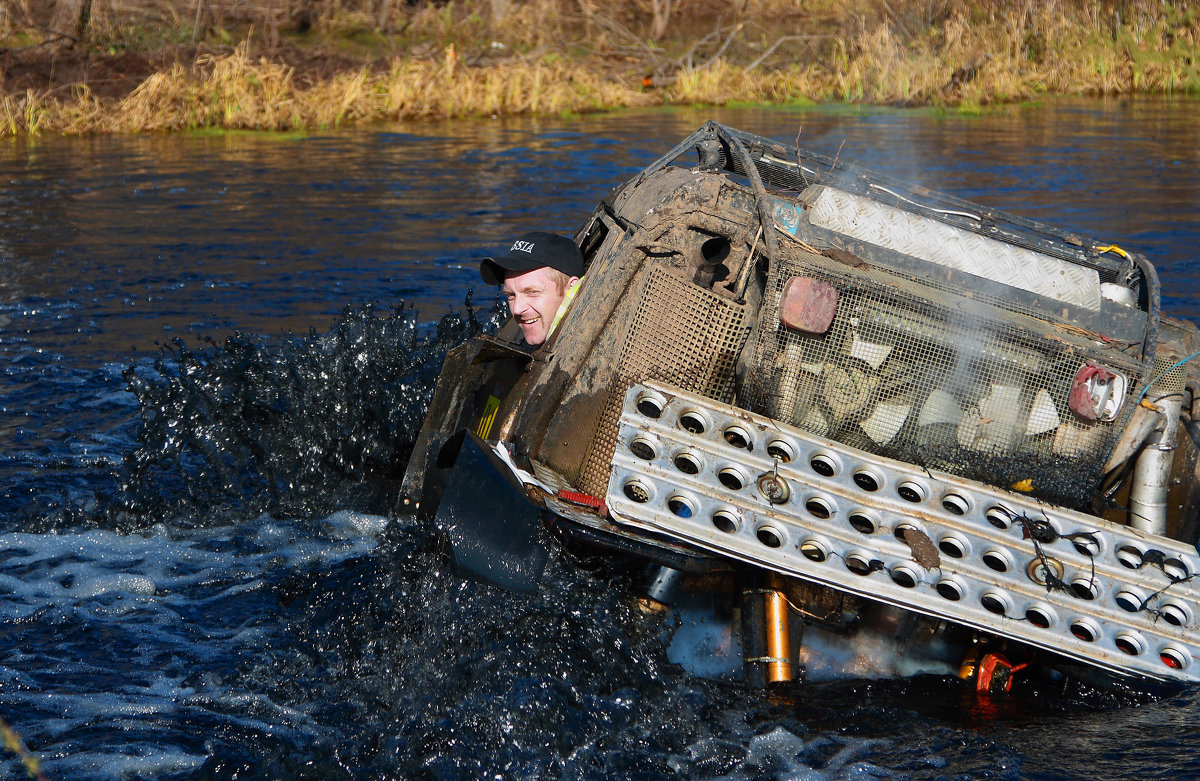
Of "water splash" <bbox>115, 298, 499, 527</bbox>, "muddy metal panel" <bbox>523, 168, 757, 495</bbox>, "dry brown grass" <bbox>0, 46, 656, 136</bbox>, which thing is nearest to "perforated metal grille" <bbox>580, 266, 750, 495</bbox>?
"muddy metal panel" <bbox>523, 168, 757, 495</bbox>

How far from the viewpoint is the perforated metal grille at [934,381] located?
13.0ft

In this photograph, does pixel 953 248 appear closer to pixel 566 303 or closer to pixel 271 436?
pixel 566 303

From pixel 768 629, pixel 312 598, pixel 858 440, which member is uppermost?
pixel 858 440

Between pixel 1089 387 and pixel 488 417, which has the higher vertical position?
pixel 1089 387

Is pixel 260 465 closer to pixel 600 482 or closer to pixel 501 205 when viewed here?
pixel 600 482

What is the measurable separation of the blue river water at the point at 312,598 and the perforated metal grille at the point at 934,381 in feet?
2.78

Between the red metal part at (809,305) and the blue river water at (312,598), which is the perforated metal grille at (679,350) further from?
the blue river water at (312,598)

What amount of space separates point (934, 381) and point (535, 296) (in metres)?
1.70

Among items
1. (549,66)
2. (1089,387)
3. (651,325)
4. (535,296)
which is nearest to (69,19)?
(549,66)

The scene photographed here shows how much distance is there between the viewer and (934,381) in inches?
158

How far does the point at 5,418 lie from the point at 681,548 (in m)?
5.13

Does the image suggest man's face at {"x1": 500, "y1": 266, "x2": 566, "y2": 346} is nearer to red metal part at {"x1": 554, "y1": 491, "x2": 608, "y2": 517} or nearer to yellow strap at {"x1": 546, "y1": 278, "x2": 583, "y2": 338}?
yellow strap at {"x1": 546, "y1": 278, "x2": 583, "y2": 338}

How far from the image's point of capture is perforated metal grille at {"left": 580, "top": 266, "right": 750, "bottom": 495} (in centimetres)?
416

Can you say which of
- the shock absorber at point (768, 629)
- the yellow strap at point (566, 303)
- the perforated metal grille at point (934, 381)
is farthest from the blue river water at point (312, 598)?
the yellow strap at point (566, 303)
